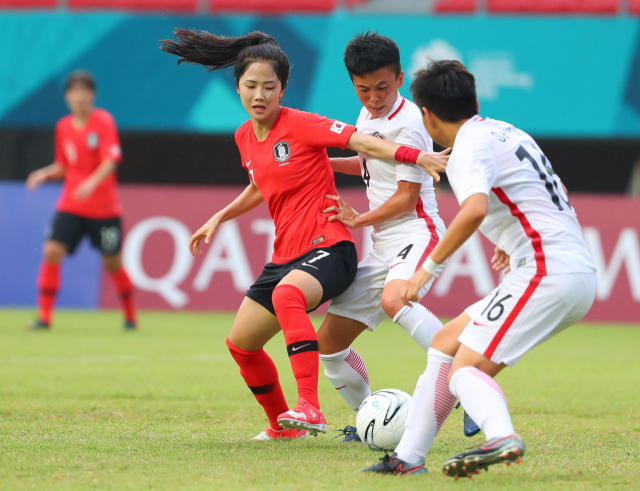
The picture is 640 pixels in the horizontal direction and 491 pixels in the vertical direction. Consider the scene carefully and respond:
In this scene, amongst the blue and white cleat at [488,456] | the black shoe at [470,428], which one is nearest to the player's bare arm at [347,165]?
the black shoe at [470,428]

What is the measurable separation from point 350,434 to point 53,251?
5985 millimetres

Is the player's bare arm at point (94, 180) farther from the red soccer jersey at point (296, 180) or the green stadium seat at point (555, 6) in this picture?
the green stadium seat at point (555, 6)

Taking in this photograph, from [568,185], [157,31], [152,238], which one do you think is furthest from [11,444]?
[568,185]

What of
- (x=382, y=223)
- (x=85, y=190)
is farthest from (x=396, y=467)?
(x=85, y=190)

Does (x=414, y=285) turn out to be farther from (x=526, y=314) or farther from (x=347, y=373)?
(x=347, y=373)

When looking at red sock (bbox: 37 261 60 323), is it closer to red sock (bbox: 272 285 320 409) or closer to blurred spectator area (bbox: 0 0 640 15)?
red sock (bbox: 272 285 320 409)

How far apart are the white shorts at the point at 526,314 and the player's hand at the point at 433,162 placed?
0.77 m

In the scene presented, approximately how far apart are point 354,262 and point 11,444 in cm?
191

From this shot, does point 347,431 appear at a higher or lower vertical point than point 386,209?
lower

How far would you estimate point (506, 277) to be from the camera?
351 centimetres

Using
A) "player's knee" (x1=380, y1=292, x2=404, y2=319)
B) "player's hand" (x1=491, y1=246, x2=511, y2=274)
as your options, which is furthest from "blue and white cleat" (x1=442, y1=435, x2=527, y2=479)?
"player's knee" (x1=380, y1=292, x2=404, y2=319)

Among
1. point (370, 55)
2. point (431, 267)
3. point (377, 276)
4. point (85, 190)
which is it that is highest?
point (370, 55)

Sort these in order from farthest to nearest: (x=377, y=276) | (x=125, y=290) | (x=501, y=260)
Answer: (x=125, y=290), (x=377, y=276), (x=501, y=260)

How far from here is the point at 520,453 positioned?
309 centimetres
